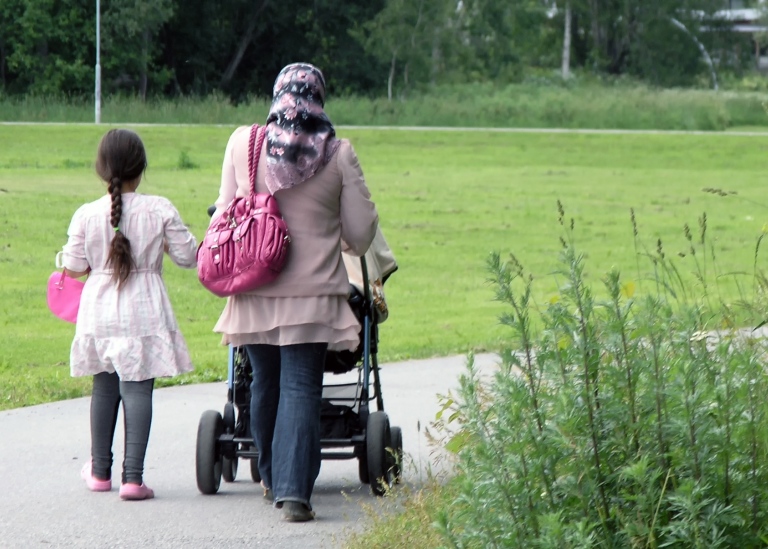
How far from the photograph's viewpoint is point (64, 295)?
5.87 m

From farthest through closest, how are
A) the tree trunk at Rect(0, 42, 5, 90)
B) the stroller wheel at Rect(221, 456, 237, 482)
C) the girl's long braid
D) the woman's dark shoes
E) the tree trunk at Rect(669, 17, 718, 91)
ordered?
1. the tree trunk at Rect(669, 17, 718, 91)
2. the tree trunk at Rect(0, 42, 5, 90)
3. the stroller wheel at Rect(221, 456, 237, 482)
4. the girl's long braid
5. the woman's dark shoes

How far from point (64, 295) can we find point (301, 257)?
1293 mm

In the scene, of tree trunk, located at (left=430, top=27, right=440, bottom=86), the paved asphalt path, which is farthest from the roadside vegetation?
tree trunk, located at (left=430, top=27, right=440, bottom=86)

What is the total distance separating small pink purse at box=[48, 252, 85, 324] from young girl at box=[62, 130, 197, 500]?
0.11 m

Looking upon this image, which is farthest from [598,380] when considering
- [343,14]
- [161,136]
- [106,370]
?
[343,14]

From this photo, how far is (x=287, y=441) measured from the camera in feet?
17.2

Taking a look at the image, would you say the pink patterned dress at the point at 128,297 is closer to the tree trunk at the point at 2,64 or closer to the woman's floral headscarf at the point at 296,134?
the woman's floral headscarf at the point at 296,134

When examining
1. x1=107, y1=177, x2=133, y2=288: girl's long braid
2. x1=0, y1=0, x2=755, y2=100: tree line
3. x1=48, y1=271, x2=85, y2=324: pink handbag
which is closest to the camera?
x1=107, y1=177, x2=133, y2=288: girl's long braid

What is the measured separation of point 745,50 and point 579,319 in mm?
91485

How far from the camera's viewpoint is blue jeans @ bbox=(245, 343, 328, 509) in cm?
522

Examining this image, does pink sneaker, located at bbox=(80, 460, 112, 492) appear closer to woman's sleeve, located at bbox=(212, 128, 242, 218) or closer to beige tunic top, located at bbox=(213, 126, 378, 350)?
beige tunic top, located at bbox=(213, 126, 378, 350)

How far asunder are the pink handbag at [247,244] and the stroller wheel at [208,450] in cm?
74

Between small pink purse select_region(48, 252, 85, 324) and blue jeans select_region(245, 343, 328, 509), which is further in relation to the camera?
small pink purse select_region(48, 252, 85, 324)

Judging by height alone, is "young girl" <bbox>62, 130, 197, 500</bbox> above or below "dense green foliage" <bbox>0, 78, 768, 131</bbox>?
above
